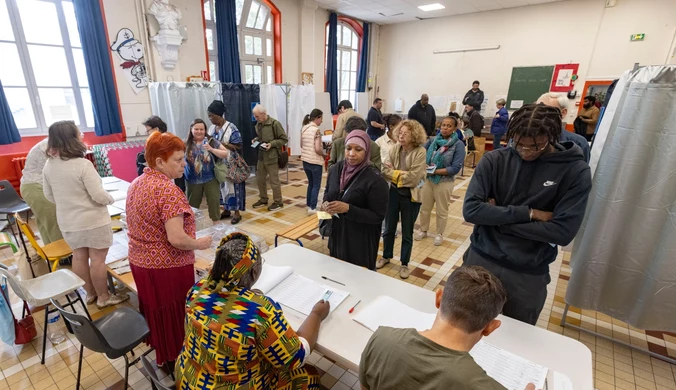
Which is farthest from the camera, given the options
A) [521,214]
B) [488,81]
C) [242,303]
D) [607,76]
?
Result: [488,81]

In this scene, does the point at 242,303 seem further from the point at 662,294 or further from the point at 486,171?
the point at 662,294

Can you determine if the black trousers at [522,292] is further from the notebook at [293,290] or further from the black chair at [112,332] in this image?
the black chair at [112,332]

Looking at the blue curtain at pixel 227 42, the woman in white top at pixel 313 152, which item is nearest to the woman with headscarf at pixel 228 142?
the woman in white top at pixel 313 152

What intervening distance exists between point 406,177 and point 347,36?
9.02 m

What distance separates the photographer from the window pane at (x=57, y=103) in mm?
5020

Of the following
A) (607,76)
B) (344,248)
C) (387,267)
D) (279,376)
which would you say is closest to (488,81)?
(607,76)

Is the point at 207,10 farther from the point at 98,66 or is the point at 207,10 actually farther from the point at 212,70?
the point at 98,66

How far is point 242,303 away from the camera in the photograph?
1174mm

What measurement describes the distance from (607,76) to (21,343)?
11.1 metres

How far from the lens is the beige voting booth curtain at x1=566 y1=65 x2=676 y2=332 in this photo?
206 centimetres

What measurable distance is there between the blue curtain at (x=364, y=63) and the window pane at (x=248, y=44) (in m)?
4.26

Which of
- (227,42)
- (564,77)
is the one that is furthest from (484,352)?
(564,77)

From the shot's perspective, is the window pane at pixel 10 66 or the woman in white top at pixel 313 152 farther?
the woman in white top at pixel 313 152

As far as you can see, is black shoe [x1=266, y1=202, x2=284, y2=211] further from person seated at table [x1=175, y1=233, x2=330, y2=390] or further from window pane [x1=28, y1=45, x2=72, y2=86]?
person seated at table [x1=175, y1=233, x2=330, y2=390]
